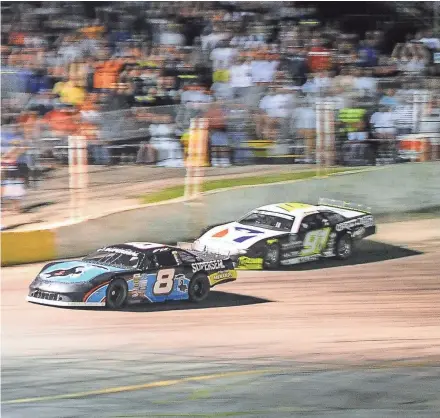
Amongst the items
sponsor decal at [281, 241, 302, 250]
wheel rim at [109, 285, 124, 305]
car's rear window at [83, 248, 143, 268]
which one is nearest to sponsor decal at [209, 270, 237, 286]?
sponsor decal at [281, 241, 302, 250]

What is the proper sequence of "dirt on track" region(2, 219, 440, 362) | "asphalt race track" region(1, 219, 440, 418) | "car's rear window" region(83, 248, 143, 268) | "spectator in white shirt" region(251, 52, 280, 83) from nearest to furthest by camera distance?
1. "asphalt race track" region(1, 219, 440, 418)
2. "dirt on track" region(2, 219, 440, 362)
3. "car's rear window" region(83, 248, 143, 268)
4. "spectator in white shirt" region(251, 52, 280, 83)

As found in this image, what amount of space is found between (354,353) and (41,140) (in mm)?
2444

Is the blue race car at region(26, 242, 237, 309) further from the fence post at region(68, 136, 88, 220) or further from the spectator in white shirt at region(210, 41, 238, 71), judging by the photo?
the spectator in white shirt at region(210, 41, 238, 71)

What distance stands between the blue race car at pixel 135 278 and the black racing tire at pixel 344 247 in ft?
2.21

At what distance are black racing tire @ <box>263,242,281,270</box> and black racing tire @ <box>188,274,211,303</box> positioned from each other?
386mm

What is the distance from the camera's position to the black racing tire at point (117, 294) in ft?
23.0

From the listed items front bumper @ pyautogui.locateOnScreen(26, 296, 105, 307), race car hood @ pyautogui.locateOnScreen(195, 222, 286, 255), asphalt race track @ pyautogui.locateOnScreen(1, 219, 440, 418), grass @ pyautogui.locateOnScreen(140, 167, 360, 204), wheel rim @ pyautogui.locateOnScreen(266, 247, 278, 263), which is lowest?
asphalt race track @ pyautogui.locateOnScreen(1, 219, 440, 418)

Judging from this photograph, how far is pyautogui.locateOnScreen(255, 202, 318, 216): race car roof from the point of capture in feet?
23.3

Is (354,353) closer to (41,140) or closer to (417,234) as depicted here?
(417,234)

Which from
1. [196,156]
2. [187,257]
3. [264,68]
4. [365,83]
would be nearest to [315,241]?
[187,257]

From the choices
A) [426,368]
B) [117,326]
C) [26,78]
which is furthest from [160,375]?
[26,78]

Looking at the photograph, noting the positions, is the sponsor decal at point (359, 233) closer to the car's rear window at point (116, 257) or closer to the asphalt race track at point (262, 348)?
the asphalt race track at point (262, 348)

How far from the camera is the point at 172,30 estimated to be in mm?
7367

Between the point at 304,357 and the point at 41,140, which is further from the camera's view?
the point at 41,140
